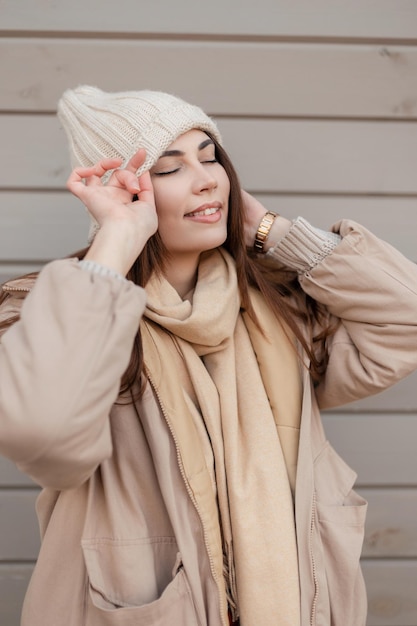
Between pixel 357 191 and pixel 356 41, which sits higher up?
pixel 356 41

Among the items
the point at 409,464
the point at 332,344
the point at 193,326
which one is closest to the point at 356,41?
the point at 332,344

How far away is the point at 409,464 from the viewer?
2.34 meters

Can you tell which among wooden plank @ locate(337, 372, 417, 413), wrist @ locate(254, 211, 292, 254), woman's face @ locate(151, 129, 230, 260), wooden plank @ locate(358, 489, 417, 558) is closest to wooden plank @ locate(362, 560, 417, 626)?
wooden plank @ locate(358, 489, 417, 558)

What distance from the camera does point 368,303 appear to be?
5.82ft

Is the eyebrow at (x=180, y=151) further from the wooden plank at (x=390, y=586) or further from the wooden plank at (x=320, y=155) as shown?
the wooden plank at (x=390, y=586)

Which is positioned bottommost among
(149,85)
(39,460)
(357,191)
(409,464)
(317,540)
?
(409,464)

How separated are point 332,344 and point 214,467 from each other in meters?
0.49

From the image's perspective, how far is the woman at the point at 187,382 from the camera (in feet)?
4.02

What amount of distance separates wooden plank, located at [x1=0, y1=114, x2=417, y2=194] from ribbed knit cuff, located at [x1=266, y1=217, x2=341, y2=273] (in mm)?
436

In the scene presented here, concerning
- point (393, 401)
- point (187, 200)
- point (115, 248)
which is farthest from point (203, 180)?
point (393, 401)

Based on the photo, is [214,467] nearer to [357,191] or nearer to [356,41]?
[357,191]

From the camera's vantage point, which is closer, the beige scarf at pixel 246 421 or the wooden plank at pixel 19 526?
the beige scarf at pixel 246 421

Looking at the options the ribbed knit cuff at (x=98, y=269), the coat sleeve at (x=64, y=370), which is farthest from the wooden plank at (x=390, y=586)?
the ribbed knit cuff at (x=98, y=269)

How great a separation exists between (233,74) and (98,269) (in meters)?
1.18
